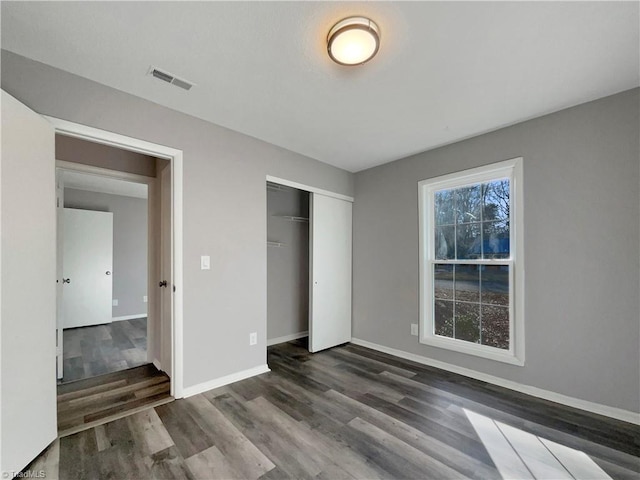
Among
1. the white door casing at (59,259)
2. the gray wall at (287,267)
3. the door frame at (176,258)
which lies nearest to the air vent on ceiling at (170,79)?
the door frame at (176,258)

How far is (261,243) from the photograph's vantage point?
3061 mm

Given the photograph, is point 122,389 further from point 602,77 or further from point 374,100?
point 602,77

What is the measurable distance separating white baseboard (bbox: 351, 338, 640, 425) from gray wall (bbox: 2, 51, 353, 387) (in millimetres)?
1806

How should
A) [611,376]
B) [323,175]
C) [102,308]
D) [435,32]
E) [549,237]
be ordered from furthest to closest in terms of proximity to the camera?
[102,308], [323,175], [549,237], [611,376], [435,32]

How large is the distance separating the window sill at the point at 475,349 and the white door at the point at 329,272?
1.15 meters

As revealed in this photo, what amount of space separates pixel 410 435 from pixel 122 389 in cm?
253

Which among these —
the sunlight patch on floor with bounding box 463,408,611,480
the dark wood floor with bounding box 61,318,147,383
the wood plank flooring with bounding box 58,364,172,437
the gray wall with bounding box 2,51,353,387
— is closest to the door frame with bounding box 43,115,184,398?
the gray wall with bounding box 2,51,353,387

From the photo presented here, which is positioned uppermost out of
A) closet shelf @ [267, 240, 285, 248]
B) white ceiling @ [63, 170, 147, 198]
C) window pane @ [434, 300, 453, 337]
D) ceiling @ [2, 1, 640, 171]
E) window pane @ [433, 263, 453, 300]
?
ceiling @ [2, 1, 640, 171]

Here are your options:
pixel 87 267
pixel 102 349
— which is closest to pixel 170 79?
pixel 102 349

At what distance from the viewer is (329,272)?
12.6ft

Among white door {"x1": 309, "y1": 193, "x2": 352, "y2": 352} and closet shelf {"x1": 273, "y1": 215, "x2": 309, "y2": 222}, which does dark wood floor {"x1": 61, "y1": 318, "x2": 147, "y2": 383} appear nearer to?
white door {"x1": 309, "y1": 193, "x2": 352, "y2": 352}

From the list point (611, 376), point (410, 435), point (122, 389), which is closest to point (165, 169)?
point (122, 389)

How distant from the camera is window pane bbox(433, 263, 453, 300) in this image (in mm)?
3211

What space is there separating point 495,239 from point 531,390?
1400mm
